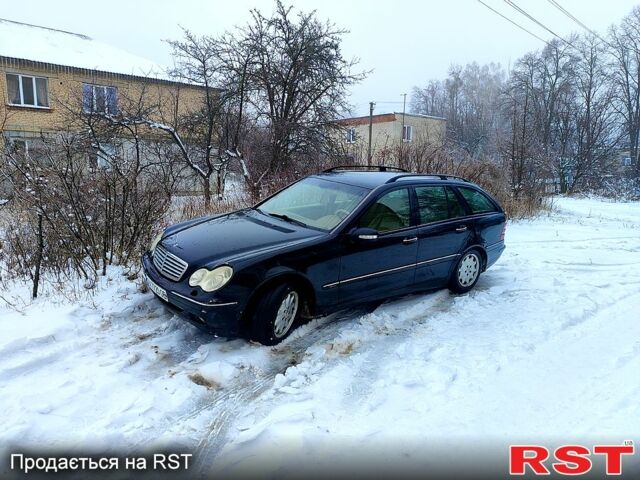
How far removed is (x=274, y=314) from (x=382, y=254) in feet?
4.58

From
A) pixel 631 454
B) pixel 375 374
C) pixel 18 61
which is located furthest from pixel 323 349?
pixel 18 61

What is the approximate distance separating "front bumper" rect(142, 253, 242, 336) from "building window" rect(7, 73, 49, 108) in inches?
870

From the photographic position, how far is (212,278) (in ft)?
12.3

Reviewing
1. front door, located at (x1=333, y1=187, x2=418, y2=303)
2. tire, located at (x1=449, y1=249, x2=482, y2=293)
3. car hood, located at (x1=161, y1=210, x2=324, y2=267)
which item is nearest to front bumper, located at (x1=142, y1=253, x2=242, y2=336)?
car hood, located at (x1=161, y1=210, x2=324, y2=267)

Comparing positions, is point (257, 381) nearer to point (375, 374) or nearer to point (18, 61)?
point (375, 374)

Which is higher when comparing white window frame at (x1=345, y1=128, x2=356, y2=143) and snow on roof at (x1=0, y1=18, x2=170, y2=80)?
snow on roof at (x1=0, y1=18, x2=170, y2=80)

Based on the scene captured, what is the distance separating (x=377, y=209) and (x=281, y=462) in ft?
9.26

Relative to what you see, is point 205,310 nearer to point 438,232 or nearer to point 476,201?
point 438,232

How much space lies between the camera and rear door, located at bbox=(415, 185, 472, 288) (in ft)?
17.0

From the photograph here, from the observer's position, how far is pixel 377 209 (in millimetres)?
4781

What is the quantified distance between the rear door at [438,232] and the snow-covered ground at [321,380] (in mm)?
398

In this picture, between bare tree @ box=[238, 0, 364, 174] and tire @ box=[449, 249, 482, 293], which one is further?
bare tree @ box=[238, 0, 364, 174]

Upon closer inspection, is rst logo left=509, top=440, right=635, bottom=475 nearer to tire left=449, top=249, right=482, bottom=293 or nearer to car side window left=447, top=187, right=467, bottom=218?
tire left=449, top=249, right=482, bottom=293

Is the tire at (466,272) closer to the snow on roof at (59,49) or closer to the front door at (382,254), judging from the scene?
the front door at (382,254)
